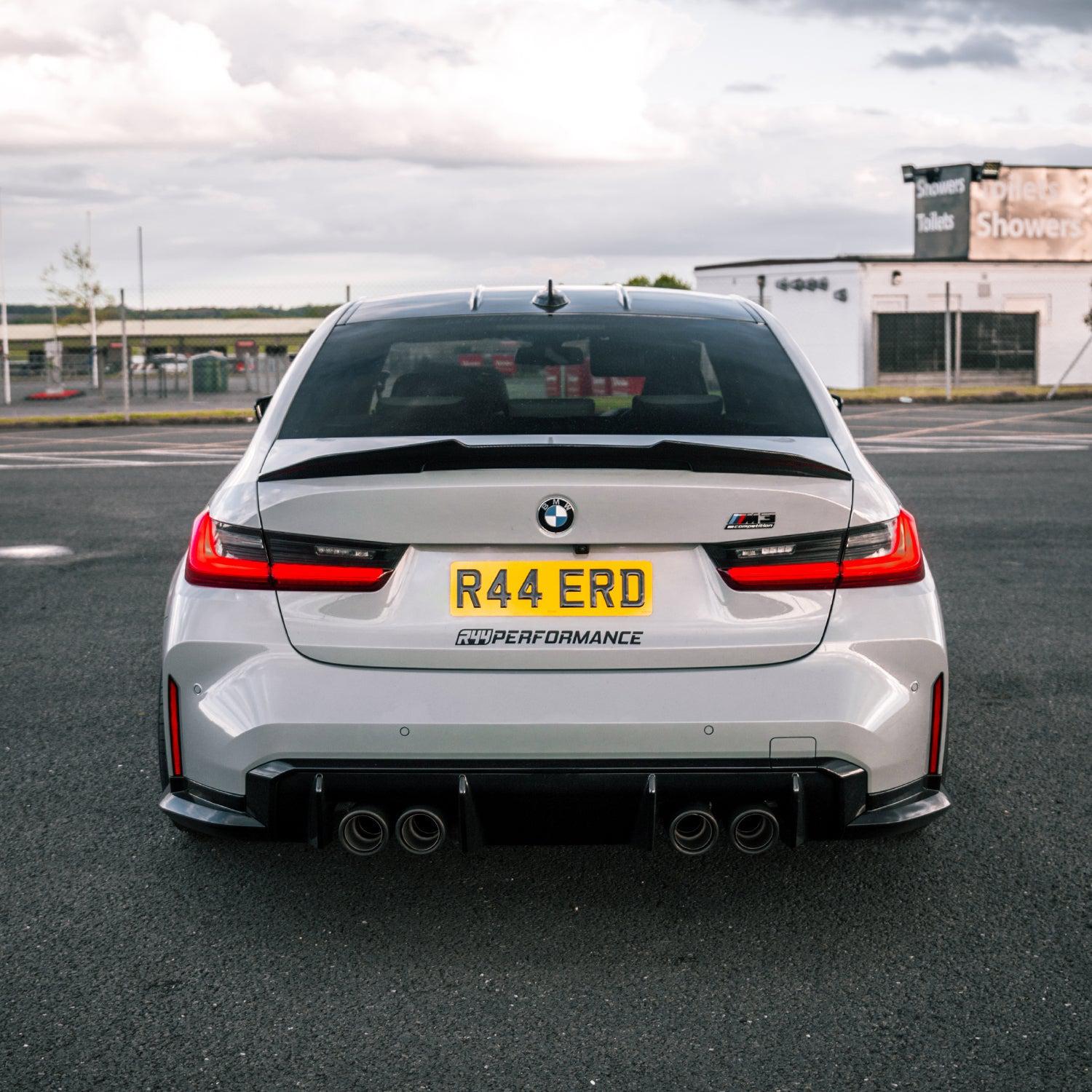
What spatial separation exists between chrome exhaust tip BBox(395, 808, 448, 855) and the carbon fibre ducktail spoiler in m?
0.77

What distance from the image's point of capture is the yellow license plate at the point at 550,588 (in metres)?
3.14

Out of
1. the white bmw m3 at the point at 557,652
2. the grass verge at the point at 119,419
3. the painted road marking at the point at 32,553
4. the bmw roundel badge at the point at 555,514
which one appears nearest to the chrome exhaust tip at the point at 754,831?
the white bmw m3 at the point at 557,652

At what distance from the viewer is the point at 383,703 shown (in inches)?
122

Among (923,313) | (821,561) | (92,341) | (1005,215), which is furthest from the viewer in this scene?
(1005,215)

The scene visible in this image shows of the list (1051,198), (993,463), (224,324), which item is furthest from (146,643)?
(224,324)

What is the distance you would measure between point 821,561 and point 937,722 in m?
0.50

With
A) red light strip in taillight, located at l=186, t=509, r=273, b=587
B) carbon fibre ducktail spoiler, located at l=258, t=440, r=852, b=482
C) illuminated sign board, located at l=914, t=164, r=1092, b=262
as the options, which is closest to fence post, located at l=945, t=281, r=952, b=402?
illuminated sign board, located at l=914, t=164, r=1092, b=262

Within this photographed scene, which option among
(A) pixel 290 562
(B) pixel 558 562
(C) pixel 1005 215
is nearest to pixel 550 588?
(B) pixel 558 562

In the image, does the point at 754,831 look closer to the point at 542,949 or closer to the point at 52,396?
the point at 542,949

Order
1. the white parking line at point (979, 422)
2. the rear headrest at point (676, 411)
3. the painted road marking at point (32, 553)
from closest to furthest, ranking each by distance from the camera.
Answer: the rear headrest at point (676, 411), the painted road marking at point (32, 553), the white parking line at point (979, 422)

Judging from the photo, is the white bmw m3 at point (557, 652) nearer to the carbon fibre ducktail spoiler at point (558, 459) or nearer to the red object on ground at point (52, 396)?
the carbon fibre ducktail spoiler at point (558, 459)

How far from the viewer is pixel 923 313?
2046 inches

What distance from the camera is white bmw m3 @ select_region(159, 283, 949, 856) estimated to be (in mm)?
3100

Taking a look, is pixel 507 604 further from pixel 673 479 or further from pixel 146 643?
pixel 146 643
